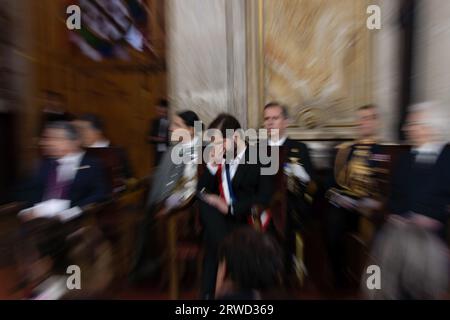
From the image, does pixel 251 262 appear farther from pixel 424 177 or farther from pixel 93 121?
pixel 93 121

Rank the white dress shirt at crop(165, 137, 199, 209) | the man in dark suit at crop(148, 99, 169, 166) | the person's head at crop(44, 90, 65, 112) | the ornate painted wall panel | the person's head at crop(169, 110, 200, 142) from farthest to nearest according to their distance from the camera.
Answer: the person's head at crop(44, 90, 65, 112) → the man in dark suit at crop(148, 99, 169, 166) → the ornate painted wall panel → the person's head at crop(169, 110, 200, 142) → the white dress shirt at crop(165, 137, 199, 209)

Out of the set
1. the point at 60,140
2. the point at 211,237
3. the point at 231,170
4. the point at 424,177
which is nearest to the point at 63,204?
the point at 60,140

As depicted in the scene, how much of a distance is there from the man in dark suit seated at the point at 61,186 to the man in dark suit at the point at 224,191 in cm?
66

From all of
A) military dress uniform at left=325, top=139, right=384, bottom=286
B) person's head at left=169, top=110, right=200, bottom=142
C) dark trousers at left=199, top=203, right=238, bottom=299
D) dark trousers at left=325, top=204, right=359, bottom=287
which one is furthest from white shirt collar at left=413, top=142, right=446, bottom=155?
person's head at left=169, top=110, right=200, bottom=142

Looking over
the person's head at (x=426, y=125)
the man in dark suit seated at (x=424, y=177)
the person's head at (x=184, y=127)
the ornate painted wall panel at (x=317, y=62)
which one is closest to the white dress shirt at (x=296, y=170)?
the person's head at (x=184, y=127)

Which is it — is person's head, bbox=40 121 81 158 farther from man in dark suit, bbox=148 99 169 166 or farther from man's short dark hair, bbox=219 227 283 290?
man in dark suit, bbox=148 99 169 166

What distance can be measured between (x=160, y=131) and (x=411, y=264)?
272 cm

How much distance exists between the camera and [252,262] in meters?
1.43

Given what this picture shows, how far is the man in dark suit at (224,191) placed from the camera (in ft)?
6.93

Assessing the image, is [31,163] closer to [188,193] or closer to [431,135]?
[188,193]

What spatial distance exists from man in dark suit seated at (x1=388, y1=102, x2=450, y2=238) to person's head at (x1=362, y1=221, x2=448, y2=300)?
108 mm

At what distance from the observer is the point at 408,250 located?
1.75 meters

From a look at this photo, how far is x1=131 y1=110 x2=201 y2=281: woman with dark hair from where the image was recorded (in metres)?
2.37

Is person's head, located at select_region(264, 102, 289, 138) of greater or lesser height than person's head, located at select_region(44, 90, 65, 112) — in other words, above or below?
A: below
